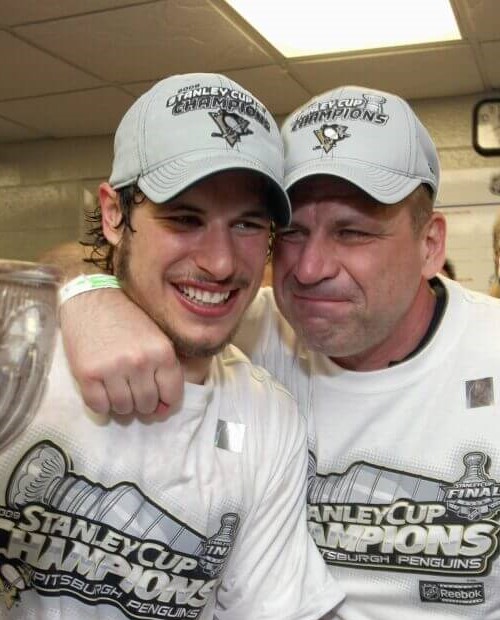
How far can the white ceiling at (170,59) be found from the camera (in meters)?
2.58

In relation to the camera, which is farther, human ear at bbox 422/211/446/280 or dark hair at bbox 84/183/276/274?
human ear at bbox 422/211/446/280

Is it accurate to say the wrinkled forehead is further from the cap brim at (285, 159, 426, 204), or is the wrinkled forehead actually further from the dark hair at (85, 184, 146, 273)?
the dark hair at (85, 184, 146, 273)

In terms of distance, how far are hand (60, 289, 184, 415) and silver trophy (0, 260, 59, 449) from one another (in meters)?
0.39

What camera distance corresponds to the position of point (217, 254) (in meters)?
1.09

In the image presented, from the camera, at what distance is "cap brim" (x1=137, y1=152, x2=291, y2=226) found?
1051 mm

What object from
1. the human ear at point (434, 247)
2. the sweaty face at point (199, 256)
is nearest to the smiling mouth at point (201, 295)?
the sweaty face at point (199, 256)

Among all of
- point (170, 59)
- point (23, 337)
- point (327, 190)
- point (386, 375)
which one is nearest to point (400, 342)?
point (386, 375)

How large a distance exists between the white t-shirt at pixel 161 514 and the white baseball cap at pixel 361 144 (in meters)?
0.38

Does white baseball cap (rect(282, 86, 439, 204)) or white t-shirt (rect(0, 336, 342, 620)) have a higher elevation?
white baseball cap (rect(282, 86, 439, 204))

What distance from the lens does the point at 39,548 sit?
1.01 metres

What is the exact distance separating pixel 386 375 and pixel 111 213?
0.54 metres

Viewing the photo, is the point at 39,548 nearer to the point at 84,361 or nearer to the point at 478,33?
the point at 84,361

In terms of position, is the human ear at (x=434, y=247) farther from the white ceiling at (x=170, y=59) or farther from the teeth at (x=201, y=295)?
the white ceiling at (x=170, y=59)

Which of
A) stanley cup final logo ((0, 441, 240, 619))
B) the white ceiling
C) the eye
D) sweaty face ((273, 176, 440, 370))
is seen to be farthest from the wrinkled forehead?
the white ceiling
